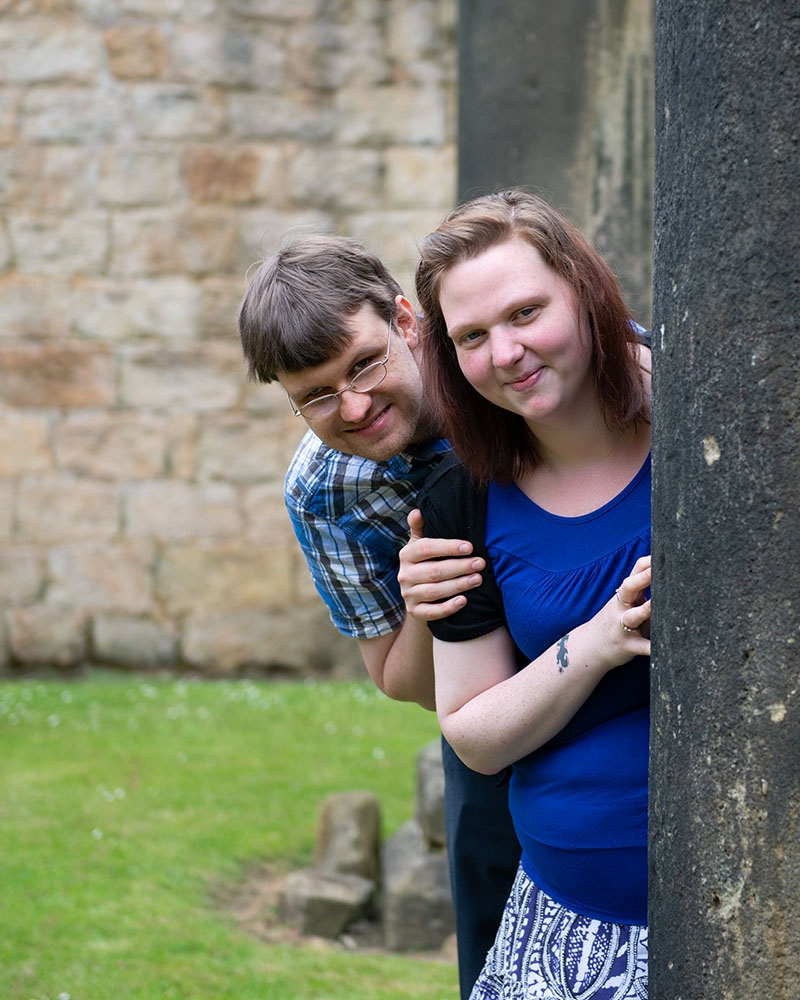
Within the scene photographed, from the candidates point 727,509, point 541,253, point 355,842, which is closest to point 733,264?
point 727,509

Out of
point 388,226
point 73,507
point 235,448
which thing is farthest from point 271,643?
point 388,226

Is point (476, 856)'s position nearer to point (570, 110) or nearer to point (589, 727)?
point (589, 727)

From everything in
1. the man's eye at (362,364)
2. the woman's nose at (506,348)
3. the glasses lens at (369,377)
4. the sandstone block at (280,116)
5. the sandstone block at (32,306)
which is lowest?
the sandstone block at (32,306)

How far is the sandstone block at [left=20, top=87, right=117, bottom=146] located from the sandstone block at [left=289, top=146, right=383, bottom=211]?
1.12 meters

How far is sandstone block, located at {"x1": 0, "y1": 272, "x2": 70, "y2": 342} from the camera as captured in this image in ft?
24.3

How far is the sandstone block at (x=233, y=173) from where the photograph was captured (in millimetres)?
7457

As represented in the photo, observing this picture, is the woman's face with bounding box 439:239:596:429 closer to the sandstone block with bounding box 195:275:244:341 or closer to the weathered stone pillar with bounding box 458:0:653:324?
the weathered stone pillar with bounding box 458:0:653:324

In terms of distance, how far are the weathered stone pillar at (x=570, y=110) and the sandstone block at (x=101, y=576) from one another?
13.3 feet

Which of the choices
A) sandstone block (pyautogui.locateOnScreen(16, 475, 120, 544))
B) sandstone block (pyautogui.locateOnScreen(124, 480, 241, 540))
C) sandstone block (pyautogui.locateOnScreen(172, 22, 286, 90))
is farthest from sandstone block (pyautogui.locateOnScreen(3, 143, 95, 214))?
sandstone block (pyautogui.locateOnScreen(124, 480, 241, 540))

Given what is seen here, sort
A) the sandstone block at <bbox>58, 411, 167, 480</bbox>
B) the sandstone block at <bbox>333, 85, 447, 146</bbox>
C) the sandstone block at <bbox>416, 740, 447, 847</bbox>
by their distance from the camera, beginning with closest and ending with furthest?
1. the sandstone block at <bbox>416, 740, 447, 847</bbox>
2. the sandstone block at <bbox>58, 411, 167, 480</bbox>
3. the sandstone block at <bbox>333, 85, 447, 146</bbox>

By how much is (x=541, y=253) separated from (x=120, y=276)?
6.02 metres

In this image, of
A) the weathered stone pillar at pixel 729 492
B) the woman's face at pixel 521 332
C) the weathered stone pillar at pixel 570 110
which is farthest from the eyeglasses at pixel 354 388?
the weathered stone pillar at pixel 570 110

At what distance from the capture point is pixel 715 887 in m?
1.37

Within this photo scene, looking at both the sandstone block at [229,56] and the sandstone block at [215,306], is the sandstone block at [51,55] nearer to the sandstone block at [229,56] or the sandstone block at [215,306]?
the sandstone block at [229,56]
